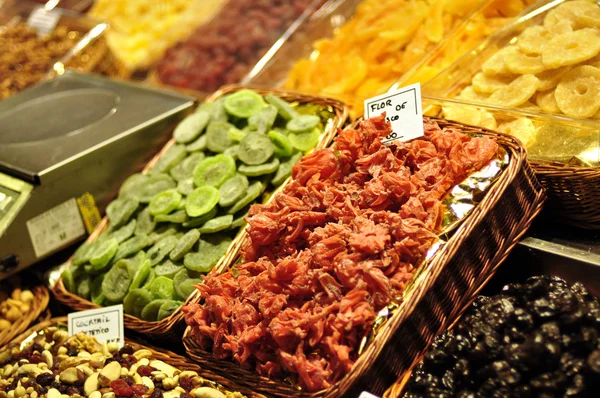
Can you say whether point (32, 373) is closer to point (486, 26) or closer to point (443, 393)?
point (443, 393)

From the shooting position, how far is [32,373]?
1.80m

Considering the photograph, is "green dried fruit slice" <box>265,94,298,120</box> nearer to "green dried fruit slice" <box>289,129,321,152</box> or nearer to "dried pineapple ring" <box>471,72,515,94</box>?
"green dried fruit slice" <box>289,129,321,152</box>

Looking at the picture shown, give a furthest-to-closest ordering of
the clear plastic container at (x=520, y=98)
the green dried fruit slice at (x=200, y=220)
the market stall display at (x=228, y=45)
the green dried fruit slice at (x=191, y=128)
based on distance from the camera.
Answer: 1. the market stall display at (x=228, y=45)
2. the green dried fruit slice at (x=191, y=128)
3. the green dried fruit slice at (x=200, y=220)
4. the clear plastic container at (x=520, y=98)

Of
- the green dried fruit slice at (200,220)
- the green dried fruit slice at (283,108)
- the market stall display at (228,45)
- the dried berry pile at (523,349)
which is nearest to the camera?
the dried berry pile at (523,349)

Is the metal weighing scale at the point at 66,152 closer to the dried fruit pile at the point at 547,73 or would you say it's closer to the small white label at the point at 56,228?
the small white label at the point at 56,228

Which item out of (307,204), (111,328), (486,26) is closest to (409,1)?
(486,26)

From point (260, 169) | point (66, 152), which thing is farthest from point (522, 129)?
point (66, 152)

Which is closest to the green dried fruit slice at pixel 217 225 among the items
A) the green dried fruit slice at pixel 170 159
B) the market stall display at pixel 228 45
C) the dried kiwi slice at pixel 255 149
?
the dried kiwi slice at pixel 255 149

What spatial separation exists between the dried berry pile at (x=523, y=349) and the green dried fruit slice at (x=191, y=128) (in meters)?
1.30

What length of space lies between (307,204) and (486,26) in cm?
125

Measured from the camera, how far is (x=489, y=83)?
2.10m

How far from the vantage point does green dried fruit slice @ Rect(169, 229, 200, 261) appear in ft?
6.47

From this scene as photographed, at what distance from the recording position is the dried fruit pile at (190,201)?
197 centimetres

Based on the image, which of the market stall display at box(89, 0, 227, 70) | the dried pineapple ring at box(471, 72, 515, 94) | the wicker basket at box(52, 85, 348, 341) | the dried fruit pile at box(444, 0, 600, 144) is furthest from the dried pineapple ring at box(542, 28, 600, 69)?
the market stall display at box(89, 0, 227, 70)
